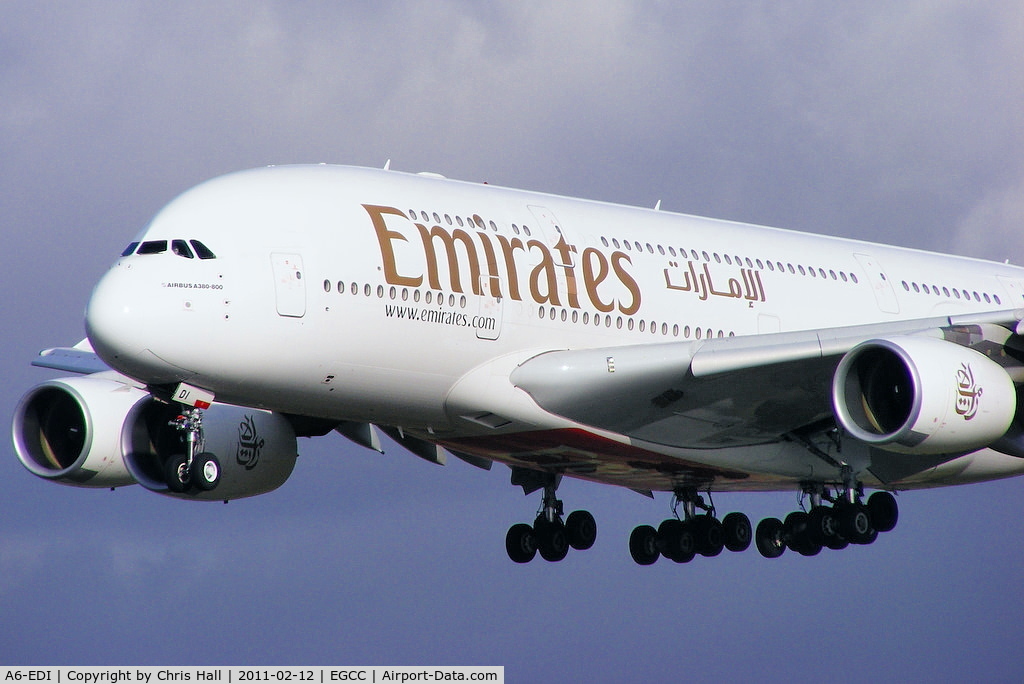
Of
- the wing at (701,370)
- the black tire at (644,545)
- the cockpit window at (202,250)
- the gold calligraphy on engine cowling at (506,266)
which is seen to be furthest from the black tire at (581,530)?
the cockpit window at (202,250)

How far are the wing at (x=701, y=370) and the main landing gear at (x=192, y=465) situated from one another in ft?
15.0

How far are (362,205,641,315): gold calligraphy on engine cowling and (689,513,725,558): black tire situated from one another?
7049mm

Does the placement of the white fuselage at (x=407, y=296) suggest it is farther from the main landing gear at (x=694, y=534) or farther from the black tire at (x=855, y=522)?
the main landing gear at (x=694, y=534)

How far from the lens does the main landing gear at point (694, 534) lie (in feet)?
104

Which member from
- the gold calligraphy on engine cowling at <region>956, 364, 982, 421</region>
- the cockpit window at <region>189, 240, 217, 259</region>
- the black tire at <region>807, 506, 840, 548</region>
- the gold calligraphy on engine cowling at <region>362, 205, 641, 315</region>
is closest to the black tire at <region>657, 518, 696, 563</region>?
the black tire at <region>807, 506, 840, 548</region>

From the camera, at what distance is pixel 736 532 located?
104 ft

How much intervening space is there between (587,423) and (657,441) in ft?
5.92

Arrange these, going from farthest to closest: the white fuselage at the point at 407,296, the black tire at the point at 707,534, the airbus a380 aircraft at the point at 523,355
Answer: the black tire at the point at 707,534 → the airbus a380 aircraft at the point at 523,355 → the white fuselage at the point at 407,296

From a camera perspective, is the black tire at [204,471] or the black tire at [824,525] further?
the black tire at [824,525]

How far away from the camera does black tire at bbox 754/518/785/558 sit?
104 ft

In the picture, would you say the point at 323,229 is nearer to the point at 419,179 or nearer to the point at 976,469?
the point at 419,179

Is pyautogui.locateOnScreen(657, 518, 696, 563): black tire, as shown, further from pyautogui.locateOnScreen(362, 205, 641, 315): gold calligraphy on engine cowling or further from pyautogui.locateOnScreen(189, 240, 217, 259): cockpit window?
pyautogui.locateOnScreen(189, 240, 217, 259): cockpit window

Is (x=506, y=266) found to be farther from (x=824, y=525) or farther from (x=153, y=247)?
(x=824, y=525)
